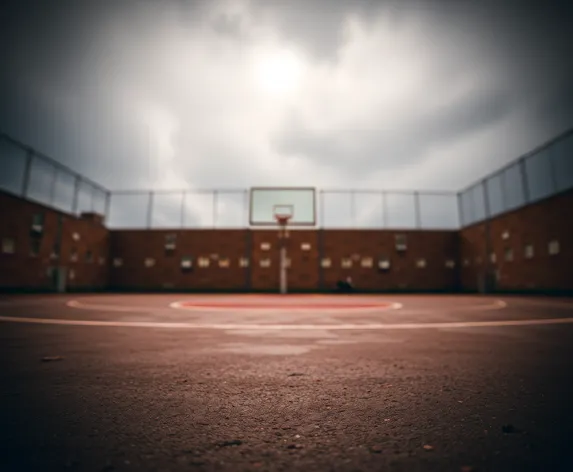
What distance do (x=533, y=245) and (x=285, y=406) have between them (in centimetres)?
2266

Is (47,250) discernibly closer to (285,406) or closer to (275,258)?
(275,258)

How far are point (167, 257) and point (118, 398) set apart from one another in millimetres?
27295

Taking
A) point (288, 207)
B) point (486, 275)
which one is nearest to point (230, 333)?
point (288, 207)

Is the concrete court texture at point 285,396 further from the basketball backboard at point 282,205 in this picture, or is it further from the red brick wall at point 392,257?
the red brick wall at point 392,257

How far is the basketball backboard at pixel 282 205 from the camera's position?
2338cm

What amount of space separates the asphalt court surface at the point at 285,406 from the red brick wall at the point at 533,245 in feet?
56.6

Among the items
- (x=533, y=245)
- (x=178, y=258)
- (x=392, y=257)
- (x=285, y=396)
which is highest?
(x=533, y=245)

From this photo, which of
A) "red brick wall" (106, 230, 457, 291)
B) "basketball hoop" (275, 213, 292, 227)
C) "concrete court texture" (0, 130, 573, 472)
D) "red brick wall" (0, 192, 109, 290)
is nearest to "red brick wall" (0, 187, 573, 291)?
"red brick wall" (106, 230, 457, 291)

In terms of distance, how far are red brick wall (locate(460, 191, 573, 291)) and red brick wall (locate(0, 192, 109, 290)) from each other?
31.2 m

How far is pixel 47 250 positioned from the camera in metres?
20.2

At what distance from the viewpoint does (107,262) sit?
2747cm

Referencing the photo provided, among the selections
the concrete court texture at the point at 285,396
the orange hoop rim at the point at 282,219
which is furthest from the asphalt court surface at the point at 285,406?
the orange hoop rim at the point at 282,219

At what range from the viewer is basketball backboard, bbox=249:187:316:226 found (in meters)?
23.4

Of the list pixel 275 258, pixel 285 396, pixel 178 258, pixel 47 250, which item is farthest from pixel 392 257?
pixel 285 396
